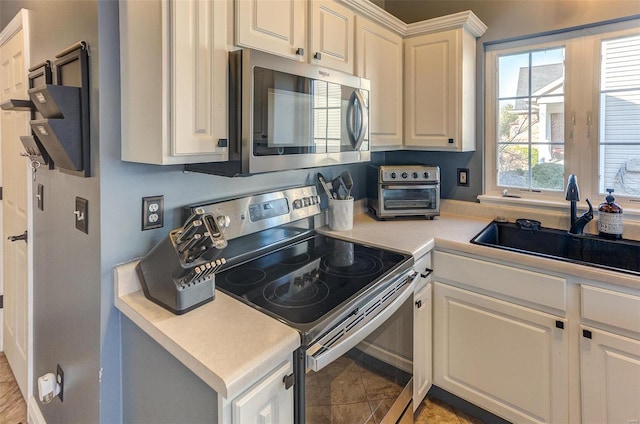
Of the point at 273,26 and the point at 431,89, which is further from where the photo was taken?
the point at 431,89

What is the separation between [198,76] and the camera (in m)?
1.12

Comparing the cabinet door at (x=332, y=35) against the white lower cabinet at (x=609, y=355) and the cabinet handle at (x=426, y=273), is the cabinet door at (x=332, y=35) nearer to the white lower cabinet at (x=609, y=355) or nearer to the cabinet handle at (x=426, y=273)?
the cabinet handle at (x=426, y=273)

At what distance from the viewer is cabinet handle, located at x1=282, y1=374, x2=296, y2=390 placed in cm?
97

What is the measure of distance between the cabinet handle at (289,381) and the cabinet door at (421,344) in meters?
0.87

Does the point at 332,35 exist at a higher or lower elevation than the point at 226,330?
higher

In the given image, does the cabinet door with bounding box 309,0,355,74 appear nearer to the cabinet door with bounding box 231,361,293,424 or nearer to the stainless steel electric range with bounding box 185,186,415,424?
the stainless steel electric range with bounding box 185,186,415,424

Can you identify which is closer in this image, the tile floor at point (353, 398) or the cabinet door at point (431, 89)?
the tile floor at point (353, 398)

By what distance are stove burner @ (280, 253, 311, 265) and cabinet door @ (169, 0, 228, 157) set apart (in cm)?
61

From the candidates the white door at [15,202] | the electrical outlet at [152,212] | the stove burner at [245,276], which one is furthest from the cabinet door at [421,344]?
the white door at [15,202]

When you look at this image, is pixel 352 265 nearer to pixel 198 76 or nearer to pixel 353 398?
pixel 353 398

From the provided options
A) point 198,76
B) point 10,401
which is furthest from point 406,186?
point 10,401

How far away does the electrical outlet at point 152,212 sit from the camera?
130 centimetres

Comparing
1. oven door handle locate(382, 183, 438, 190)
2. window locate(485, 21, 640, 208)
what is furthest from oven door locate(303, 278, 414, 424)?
window locate(485, 21, 640, 208)

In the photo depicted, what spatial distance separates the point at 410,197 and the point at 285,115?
121cm
